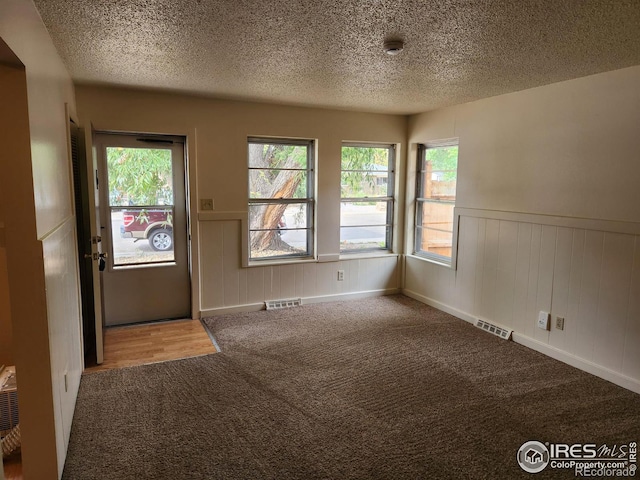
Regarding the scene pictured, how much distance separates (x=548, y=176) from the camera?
3.55m

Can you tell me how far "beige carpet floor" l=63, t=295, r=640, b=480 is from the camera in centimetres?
219

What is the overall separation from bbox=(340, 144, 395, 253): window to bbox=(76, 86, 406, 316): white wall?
0.52ft

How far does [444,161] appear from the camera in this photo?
190 inches

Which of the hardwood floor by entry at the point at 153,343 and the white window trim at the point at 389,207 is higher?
the white window trim at the point at 389,207

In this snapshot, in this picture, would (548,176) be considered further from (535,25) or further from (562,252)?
(535,25)

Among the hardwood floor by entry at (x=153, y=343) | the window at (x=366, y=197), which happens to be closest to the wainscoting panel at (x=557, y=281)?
the window at (x=366, y=197)

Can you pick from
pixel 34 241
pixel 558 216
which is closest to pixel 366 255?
pixel 558 216

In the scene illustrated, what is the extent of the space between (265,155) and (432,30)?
2.67 m

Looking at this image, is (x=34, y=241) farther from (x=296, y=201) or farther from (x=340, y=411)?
(x=296, y=201)

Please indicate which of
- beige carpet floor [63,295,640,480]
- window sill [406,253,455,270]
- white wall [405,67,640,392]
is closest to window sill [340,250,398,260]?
window sill [406,253,455,270]

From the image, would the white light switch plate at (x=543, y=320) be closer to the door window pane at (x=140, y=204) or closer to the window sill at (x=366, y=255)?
the window sill at (x=366, y=255)

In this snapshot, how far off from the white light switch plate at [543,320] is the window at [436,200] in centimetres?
121

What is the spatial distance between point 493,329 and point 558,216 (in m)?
1.24

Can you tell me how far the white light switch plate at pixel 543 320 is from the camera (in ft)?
11.8
